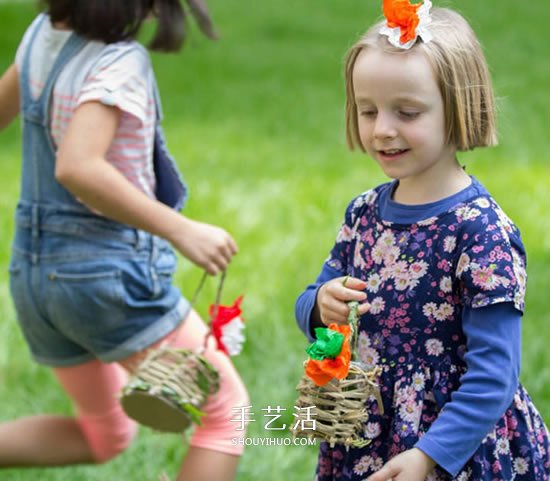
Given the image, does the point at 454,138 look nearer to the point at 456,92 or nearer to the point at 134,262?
the point at 456,92

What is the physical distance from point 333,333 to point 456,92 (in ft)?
1.59

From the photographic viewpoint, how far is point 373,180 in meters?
5.80

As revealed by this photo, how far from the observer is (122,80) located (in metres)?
2.53

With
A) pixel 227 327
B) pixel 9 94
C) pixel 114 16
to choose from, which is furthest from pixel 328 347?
pixel 9 94

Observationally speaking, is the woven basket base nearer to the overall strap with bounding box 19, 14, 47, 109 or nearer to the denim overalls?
the denim overalls

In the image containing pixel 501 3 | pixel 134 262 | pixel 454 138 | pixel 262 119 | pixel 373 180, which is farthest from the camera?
pixel 501 3

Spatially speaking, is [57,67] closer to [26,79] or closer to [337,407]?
[26,79]

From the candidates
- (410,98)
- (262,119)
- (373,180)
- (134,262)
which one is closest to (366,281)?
(410,98)

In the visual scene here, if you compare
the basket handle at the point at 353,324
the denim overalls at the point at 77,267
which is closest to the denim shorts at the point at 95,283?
the denim overalls at the point at 77,267

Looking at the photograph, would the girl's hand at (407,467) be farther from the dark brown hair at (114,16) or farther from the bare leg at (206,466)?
the dark brown hair at (114,16)

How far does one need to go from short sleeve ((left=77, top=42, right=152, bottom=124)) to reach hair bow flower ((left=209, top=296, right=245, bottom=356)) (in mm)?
501

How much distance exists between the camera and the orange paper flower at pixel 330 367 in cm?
182

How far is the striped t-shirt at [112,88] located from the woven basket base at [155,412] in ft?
1.81

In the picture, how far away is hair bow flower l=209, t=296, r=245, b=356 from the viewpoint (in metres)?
2.57
